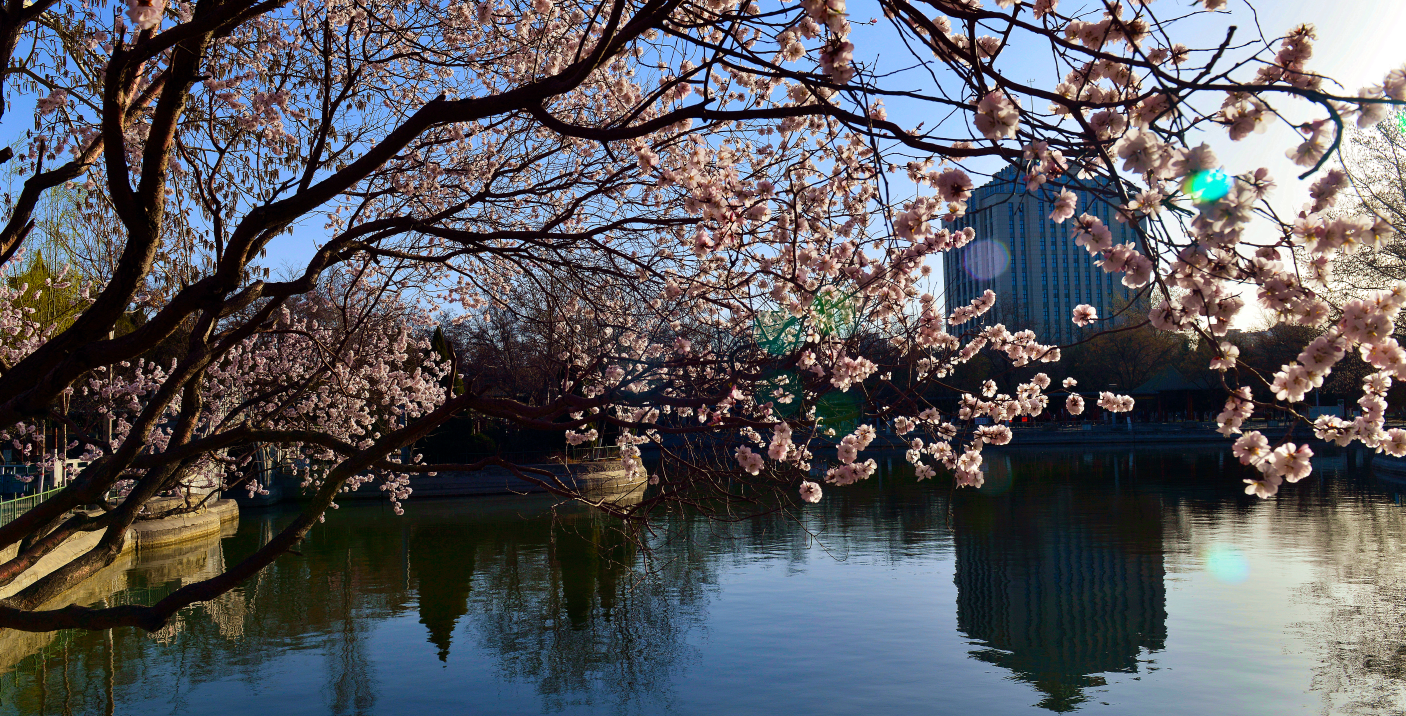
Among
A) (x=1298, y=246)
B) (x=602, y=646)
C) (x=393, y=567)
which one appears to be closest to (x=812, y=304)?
(x=1298, y=246)

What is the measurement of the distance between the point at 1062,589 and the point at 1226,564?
347cm

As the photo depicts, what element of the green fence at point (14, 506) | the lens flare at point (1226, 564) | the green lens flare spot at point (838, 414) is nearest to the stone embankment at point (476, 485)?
the green fence at point (14, 506)

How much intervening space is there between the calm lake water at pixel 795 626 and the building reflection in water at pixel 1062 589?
57 millimetres

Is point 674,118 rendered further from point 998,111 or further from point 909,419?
point 909,419

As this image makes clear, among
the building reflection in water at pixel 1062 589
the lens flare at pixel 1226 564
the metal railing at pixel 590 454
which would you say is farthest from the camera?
the metal railing at pixel 590 454

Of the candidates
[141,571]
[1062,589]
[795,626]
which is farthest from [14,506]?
[1062,589]

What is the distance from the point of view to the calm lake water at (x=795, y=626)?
970 centimetres

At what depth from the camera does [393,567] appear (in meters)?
17.8

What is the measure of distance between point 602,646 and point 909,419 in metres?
7.59

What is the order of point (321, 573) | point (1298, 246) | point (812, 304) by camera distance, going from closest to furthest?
point (1298, 246) < point (812, 304) < point (321, 573)

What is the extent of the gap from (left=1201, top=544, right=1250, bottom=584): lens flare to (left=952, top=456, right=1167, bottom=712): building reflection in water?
0.80 m

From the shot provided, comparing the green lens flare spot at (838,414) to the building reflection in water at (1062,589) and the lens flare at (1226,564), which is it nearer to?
the building reflection in water at (1062,589)

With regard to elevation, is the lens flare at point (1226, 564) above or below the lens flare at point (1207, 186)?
below

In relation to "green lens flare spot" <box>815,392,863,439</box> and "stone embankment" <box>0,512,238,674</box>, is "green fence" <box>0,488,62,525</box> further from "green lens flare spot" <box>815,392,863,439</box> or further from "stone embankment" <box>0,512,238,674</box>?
"green lens flare spot" <box>815,392,863,439</box>
